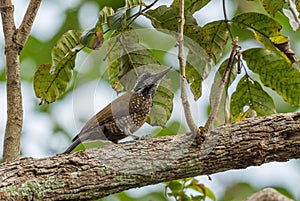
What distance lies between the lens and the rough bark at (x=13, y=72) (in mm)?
2639

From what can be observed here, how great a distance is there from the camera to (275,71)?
2865 millimetres

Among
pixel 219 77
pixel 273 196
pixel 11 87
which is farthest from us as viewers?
pixel 219 77

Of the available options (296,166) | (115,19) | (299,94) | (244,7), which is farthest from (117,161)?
(296,166)

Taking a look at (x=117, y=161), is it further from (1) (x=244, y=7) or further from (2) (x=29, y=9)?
(1) (x=244, y=7)

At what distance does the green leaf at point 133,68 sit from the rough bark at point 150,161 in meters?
0.43

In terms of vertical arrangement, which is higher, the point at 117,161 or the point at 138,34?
the point at 138,34

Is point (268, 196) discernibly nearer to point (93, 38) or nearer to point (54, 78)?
point (93, 38)

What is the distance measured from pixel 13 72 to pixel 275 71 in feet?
3.58

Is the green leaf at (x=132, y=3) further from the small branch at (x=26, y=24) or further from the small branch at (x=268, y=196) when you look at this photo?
the small branch at (x=268, y=196)

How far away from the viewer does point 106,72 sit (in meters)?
3.02

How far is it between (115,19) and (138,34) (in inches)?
15.1

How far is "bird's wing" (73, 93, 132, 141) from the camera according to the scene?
10.2ft

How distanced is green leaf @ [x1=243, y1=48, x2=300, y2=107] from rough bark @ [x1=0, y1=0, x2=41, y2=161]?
0.93 m

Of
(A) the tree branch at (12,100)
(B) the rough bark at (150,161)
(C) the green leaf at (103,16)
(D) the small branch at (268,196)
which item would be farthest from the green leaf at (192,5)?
(D) the small branch at (268,196)
